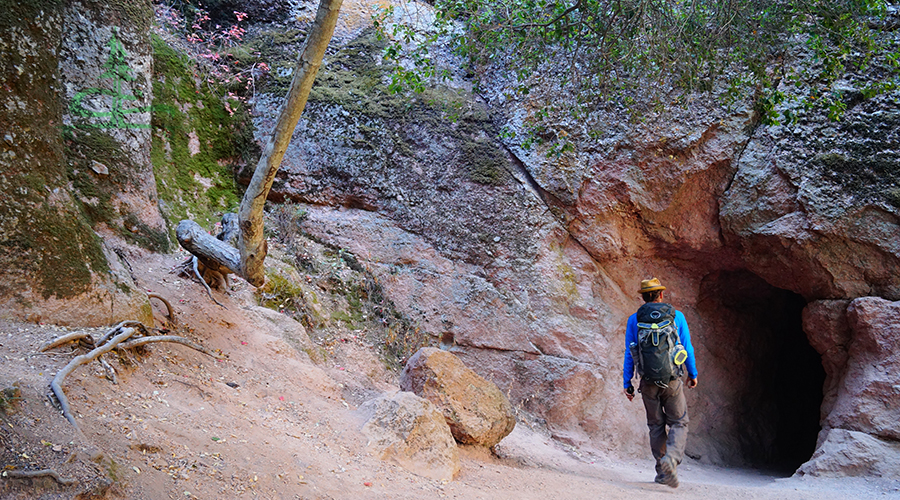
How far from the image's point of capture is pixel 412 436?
11.6 feet

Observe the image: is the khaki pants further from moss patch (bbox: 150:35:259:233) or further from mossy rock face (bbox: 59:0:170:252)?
moss patch (bbox: 150:35:259:233)

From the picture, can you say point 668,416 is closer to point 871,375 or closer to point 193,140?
point 871,375

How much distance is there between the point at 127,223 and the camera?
481cm

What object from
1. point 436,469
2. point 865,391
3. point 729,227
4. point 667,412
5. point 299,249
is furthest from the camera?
point 729,227

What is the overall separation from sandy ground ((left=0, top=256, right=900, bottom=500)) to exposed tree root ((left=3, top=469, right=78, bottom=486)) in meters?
0.02

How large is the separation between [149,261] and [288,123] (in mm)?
2529

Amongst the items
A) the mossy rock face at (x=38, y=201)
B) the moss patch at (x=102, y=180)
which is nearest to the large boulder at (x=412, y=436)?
the mossy rock face at (x=38, y=201)

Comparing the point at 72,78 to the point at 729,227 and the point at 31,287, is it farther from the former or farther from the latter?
the point at 729,227

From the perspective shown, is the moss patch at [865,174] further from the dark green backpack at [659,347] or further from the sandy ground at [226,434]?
the dark green backpack at [659,347]

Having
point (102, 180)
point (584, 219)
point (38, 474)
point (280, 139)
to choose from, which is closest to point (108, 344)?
point (38, 474)

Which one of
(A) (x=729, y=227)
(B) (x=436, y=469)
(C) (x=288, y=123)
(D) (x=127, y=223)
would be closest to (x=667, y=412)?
(B) (x=436, y=469)

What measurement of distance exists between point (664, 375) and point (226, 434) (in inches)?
114

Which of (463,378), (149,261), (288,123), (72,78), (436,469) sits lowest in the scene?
(436,469)

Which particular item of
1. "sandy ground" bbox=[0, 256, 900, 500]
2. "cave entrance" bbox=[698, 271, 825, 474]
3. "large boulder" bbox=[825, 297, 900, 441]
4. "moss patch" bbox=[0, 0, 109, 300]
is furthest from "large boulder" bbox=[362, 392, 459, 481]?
"cave entrance" bbox=[698, 271, 825, 474]
